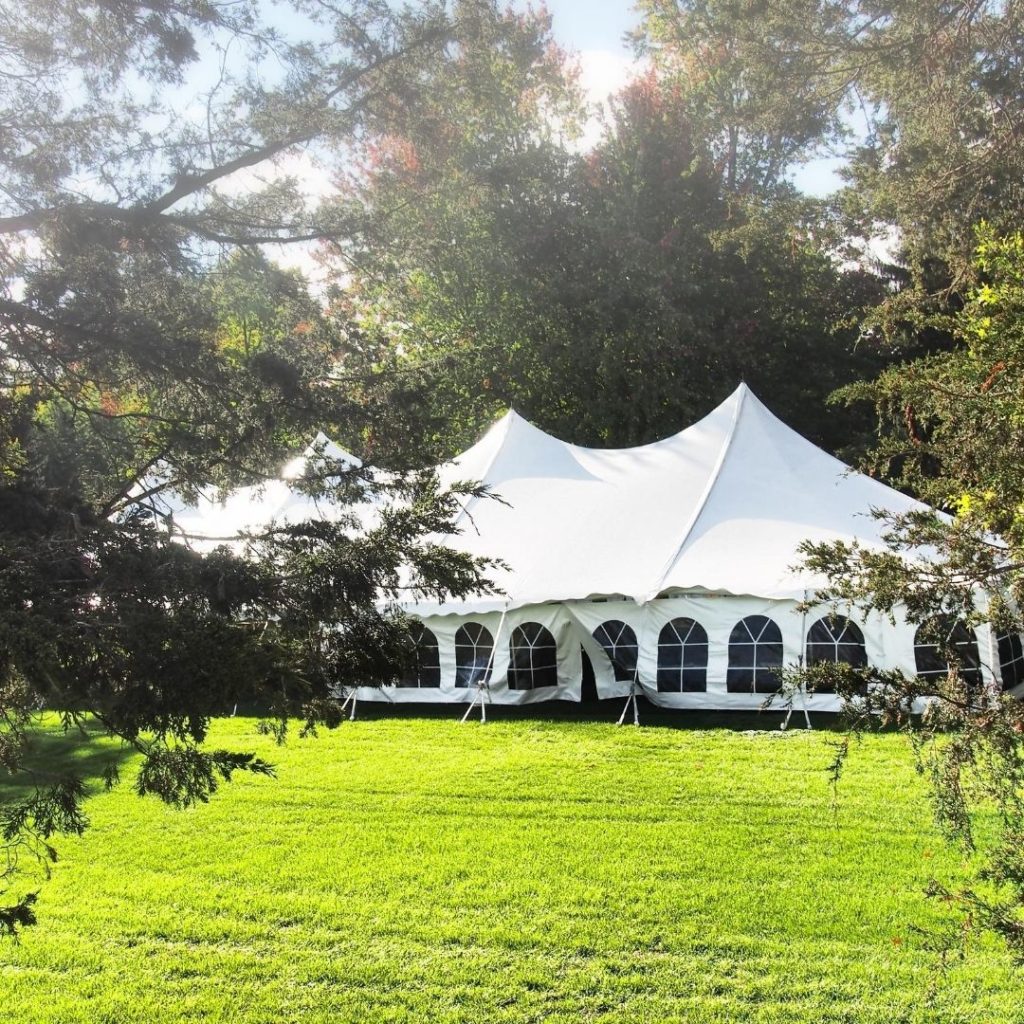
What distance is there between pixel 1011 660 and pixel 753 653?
274cm

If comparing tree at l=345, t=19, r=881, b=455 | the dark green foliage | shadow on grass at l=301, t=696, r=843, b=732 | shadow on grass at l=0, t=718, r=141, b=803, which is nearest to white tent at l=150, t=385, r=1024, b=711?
shadow on grass at l=301, t=696, r=843, b=732

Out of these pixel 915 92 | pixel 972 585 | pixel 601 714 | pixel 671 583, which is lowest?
pixel 601 714

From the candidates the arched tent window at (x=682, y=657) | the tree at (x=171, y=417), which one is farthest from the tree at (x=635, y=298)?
the tree at (x=171, y=417)

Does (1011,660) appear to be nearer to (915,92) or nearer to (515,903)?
(915,92)

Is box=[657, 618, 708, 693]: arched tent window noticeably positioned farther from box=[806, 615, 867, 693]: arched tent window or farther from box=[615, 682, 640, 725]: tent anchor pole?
box=[806, 615, 867, 693]: arched tent window

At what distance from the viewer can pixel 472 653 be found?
33.0 ft

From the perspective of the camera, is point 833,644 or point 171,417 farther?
point 833,644

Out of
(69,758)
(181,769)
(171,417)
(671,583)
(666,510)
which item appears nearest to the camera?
(181,769)

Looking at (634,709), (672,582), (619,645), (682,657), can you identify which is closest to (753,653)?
(682,657)

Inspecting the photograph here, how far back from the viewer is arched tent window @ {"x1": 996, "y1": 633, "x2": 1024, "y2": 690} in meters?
9.26

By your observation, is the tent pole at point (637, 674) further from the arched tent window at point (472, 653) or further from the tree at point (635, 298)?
the tree at point (635, 298)

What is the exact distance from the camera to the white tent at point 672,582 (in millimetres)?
8945

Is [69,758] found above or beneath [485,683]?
beneath

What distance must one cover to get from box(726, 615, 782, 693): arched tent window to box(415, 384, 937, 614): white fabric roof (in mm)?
468
